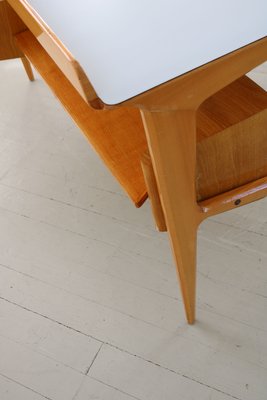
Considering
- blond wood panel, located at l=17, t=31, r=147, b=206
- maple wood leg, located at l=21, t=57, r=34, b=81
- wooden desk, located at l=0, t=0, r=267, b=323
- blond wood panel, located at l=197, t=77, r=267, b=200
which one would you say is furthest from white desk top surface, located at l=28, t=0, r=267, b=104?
maple wood leg, located at l=21, t=57, r=34, b=81

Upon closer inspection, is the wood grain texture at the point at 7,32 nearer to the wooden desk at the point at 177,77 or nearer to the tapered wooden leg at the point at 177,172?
the wooden desk at the point at 177,77

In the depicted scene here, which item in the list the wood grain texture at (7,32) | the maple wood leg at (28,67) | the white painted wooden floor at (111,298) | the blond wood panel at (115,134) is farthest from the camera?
the maple wood leg at (28,67)

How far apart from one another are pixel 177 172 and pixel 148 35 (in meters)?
0.22

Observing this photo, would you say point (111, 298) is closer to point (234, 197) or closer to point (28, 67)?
point (234, 197)

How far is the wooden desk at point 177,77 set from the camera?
62 centimetres

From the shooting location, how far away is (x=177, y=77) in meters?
0.61

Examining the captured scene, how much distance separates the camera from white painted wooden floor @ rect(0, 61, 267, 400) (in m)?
1.08

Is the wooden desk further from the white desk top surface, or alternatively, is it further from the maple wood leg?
the maple wood leg

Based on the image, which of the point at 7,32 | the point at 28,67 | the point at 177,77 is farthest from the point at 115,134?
the point at 28,67

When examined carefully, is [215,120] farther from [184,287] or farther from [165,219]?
[184,287]

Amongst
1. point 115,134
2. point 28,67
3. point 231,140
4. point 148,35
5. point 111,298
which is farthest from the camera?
point 28,67

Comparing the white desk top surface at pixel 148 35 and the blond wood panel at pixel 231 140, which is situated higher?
the white desk top surface at pixel 148 35

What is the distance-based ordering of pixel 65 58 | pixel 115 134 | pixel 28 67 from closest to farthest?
pixel 65 58 → pixel 115 134 → pixel 28 67

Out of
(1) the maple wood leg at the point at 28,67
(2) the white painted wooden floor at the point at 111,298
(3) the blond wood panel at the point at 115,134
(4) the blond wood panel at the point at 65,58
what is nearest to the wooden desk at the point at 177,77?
(4) the blond wood panel at the point at 65,58
